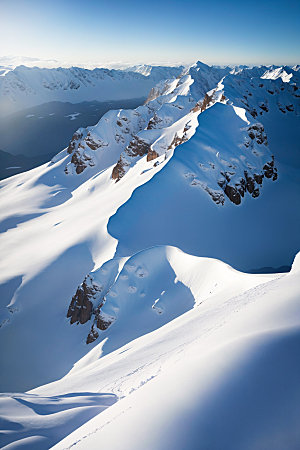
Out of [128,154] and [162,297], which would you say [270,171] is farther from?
[162,297]

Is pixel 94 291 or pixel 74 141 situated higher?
pixel 74 141

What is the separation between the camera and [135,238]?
27000 millimetres

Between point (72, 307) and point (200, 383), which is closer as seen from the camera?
point (200, 383)

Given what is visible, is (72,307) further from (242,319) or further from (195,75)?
(195,75)

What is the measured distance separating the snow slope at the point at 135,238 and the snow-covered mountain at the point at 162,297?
0.15m

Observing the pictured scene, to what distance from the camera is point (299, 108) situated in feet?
301

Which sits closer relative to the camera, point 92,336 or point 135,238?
point 92,336

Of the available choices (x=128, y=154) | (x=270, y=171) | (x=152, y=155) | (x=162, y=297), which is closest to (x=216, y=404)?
(x=162, y=297)

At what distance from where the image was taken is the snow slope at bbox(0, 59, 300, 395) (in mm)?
20297

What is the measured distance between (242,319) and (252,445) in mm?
3498

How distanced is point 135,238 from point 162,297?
9049 mm

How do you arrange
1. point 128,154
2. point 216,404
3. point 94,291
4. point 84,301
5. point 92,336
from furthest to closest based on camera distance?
1. point 128,154
2. point 84,301
3. point 94,291
4. point 92,336
5. point 216,404

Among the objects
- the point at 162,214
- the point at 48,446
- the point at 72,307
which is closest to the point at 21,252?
the point at 72,307

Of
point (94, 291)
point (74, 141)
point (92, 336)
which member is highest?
point (74, 141)
